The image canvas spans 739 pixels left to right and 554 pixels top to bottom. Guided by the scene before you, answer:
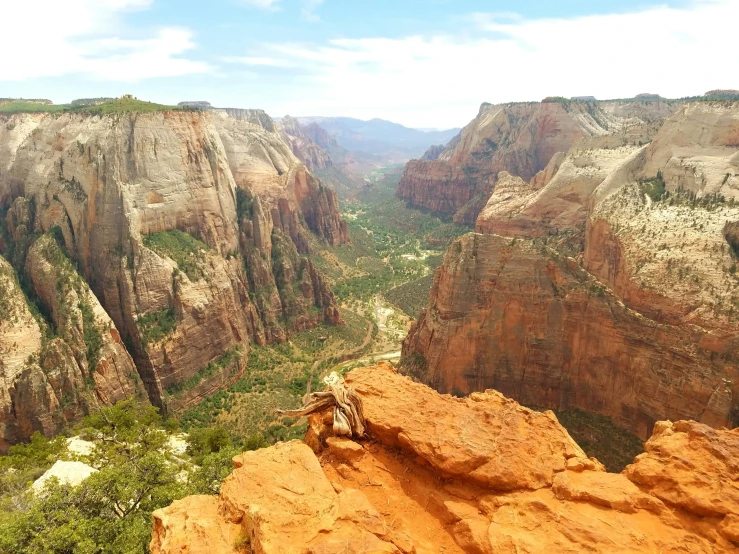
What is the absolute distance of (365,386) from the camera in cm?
1745

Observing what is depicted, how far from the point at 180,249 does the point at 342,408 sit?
44283 mm

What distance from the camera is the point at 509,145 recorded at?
455 ft

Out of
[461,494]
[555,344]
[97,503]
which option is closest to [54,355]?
[97,503]

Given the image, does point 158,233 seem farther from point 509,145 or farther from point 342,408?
point 509,145

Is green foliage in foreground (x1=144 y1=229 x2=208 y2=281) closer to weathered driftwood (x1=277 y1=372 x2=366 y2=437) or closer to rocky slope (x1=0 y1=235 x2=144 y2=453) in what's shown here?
rocky slope (x1=0 y1=235 x2=144 y2=453)

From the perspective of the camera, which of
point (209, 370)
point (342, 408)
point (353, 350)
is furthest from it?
point (353, 350)

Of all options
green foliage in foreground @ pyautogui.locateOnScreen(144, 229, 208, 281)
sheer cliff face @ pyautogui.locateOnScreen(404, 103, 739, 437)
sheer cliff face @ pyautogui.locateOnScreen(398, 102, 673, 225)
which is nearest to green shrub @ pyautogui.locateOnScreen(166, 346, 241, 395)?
green foliage in foreground @ pyautogui.locateOnScreen(144, 229, 208, 281)

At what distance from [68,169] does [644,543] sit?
2393 inches

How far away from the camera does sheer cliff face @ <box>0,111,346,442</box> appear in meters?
48.5

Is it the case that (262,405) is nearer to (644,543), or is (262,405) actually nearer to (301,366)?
(301,366)

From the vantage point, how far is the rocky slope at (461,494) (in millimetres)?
11773

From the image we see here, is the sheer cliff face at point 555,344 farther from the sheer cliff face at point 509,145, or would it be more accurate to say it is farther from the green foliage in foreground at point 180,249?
the sheer cliff face at point 509,145

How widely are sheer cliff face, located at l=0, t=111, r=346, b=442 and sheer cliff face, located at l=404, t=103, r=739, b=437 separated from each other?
962 inches

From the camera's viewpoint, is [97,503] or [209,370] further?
[209,370]
